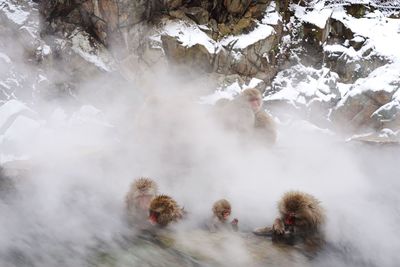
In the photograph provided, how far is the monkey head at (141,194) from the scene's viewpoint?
8.29ft

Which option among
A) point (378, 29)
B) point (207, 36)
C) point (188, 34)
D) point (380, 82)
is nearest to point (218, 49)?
point (207, 36)

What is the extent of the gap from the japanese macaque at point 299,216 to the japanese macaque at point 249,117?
1752 millimetres

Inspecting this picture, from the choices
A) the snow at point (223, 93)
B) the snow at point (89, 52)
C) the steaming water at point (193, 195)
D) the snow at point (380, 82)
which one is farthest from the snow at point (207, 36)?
the steaming water at point (193, 195)

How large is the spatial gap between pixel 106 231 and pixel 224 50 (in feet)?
35.2

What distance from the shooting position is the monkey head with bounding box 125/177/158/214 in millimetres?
2525

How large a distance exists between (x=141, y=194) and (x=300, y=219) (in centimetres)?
101

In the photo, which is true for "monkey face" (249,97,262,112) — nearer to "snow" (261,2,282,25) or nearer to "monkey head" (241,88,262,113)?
"monkey head" (241,88,262,113)

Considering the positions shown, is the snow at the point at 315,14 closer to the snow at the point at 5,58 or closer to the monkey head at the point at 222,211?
the snow at the point at 5,58

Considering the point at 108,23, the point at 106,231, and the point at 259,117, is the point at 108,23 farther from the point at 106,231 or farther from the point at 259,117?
the point at 106,231

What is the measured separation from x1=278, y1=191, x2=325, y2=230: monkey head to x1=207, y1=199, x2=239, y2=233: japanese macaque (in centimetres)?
36

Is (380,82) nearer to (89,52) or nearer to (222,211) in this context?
(89,52)

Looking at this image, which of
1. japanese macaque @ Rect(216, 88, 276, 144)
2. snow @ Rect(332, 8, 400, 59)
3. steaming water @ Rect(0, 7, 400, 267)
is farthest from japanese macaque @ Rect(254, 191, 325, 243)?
snow @ Rect(332, 8, 400, 59)

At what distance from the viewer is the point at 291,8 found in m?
13.9

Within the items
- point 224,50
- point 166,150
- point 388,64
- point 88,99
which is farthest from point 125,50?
point 166,150
